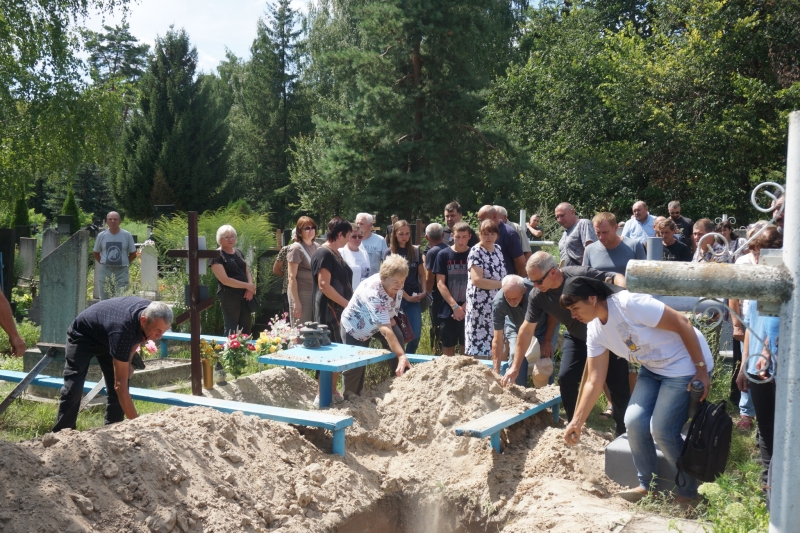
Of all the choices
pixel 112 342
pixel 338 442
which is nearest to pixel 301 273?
pixel 338 442

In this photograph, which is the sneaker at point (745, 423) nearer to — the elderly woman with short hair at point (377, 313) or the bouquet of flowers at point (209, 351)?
the elderly woman with short hair at point (377, 313)

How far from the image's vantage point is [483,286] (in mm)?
6688

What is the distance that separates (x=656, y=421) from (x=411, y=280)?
3632 millimetres

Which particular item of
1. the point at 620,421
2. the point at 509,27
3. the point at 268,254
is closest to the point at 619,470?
the point at 620,421

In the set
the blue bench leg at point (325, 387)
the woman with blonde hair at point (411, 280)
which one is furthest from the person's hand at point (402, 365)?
the woman with blonde hair at point (411, 280)

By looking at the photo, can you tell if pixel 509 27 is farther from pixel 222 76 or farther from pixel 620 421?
pixel 620 421

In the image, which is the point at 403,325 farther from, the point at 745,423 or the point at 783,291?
the point at 783,291

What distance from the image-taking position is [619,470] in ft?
16.4

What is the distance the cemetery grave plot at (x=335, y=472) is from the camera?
13.0 ft

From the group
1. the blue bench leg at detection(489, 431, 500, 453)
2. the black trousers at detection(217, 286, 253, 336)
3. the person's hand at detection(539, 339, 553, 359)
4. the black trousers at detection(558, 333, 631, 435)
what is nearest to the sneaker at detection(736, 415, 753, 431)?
the black trousers at detection(558, 333, 631, 435)

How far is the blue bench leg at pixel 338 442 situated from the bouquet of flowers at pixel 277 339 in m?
1.69

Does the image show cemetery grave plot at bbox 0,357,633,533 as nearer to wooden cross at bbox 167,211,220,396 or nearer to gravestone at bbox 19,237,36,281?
wooden cross at bbox 167,211,220,396

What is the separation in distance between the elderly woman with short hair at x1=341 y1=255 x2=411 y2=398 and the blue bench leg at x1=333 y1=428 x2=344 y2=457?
42.6 inches

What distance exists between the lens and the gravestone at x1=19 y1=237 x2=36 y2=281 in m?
13.7
